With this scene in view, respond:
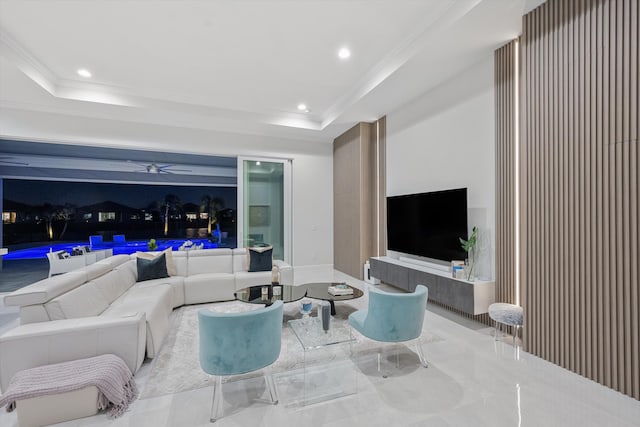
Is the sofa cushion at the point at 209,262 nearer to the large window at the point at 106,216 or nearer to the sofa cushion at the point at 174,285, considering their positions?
the sofa cushion at the point at 174,285

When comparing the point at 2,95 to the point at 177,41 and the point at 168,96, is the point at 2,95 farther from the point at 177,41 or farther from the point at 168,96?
the point at 177,41

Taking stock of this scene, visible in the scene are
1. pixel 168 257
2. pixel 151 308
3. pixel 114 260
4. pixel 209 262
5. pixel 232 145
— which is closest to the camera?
pixel 151 308

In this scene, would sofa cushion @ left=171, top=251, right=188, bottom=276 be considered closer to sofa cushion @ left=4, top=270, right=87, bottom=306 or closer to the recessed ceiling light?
sofa cushion @ left=4, top=270, right=87, bottom=306

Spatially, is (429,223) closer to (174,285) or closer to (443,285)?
(443,285)

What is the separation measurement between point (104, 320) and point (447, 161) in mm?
4211

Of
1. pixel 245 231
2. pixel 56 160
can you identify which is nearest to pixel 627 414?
pixel 245 231

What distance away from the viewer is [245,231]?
6.47 m

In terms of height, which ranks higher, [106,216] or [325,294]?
[106,216]

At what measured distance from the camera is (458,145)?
3963mm

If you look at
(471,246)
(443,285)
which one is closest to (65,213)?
(443,285)

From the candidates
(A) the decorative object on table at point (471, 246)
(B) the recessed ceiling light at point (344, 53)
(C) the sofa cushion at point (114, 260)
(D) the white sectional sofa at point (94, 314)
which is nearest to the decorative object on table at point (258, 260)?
(D) the white sectional sofa at point (94, 314)

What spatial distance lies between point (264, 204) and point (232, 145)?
1435mm

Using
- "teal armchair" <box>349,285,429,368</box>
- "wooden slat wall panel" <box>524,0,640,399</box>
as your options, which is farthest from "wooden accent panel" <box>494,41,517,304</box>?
"teal armchair" <box>349,285,429,368</box>

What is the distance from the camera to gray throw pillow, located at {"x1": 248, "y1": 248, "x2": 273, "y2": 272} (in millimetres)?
4727
